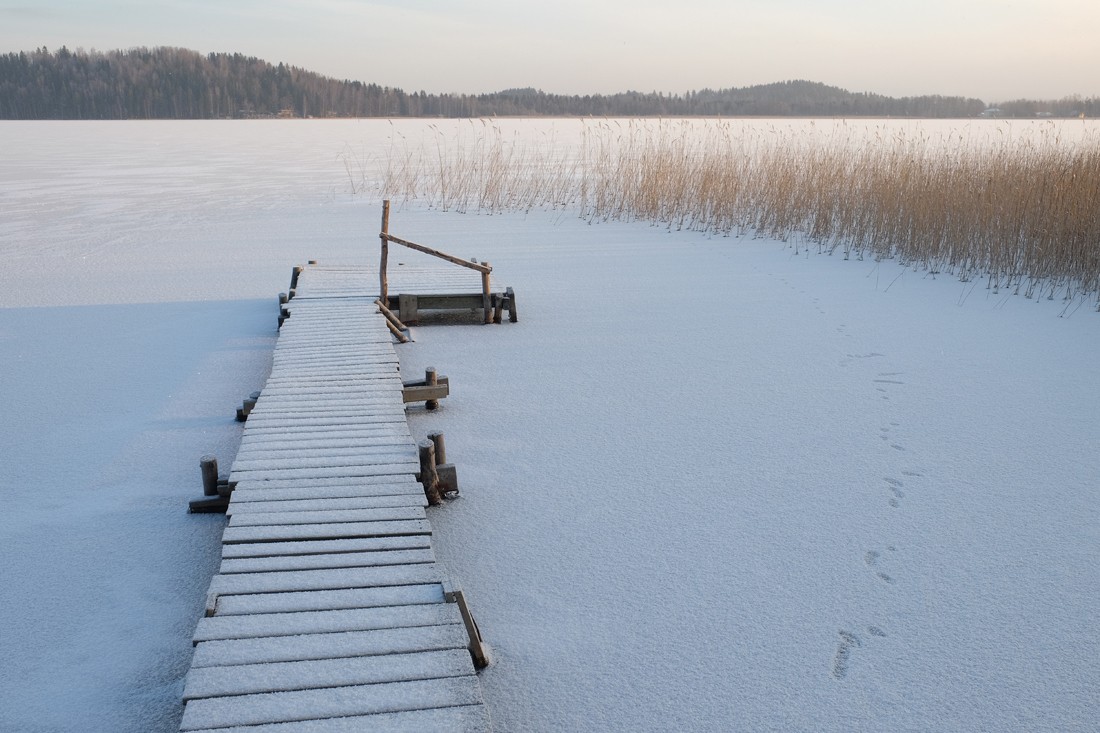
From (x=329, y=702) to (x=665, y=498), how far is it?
59.4 inches

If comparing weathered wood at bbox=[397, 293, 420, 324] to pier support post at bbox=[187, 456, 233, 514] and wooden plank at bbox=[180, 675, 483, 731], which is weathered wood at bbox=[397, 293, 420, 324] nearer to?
A: pier support post at bbox=[187, 456, 233, 514]

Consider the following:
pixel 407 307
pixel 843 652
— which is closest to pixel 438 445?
pixel 843 652

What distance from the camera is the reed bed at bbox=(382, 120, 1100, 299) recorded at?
→ 6.37 metres

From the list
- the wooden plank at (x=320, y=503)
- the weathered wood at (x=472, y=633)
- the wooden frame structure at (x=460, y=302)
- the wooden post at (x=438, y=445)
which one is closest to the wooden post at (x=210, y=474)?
the wooden plank at (x=320, y=503)

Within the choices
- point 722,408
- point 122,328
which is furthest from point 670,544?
point 122,328

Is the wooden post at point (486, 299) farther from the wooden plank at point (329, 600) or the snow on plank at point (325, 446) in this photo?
the wooden plank at point (329, 600)

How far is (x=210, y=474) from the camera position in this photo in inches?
107

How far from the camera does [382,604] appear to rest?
196 cm

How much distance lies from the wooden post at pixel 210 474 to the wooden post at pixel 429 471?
0.65 m

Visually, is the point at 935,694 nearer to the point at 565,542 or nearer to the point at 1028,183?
the point at 565,542

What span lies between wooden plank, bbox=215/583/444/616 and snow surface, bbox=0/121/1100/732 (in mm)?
206

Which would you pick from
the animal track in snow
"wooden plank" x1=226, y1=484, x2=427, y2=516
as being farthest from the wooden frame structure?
the animal track in snow

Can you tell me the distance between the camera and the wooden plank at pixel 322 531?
2266 millimetres

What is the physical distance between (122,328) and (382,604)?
12.7 feet
